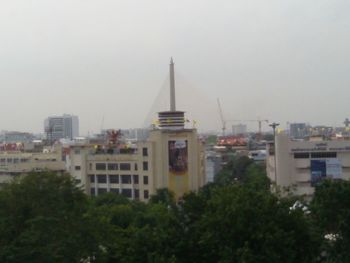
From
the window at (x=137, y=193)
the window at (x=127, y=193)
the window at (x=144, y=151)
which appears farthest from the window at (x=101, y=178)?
the window at (x=144, y=151)

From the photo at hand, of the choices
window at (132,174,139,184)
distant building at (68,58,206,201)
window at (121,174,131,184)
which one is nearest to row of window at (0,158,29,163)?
distant building at (68,58,206,201)

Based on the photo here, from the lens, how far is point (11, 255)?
9391mm

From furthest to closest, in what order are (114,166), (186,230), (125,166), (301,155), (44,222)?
(114,166)
(125,166)
(301,155)
(186,230)
(44,222)

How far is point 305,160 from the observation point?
2636cm

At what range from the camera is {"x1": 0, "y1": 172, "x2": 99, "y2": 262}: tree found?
9.46m

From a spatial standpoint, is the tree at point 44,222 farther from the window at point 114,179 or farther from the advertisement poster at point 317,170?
the window at point 114,179

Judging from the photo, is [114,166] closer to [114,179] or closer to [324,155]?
[114,179]

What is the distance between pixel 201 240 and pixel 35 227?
2613 mm

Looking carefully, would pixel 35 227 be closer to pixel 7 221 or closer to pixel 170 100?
pixel 7 221

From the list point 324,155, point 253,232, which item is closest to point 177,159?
point 324,155

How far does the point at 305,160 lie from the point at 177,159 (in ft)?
18.2

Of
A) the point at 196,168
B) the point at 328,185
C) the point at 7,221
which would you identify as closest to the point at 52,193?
the point at 7,221

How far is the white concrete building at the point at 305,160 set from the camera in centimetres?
2611

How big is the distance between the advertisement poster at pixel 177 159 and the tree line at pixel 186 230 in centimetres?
1597
